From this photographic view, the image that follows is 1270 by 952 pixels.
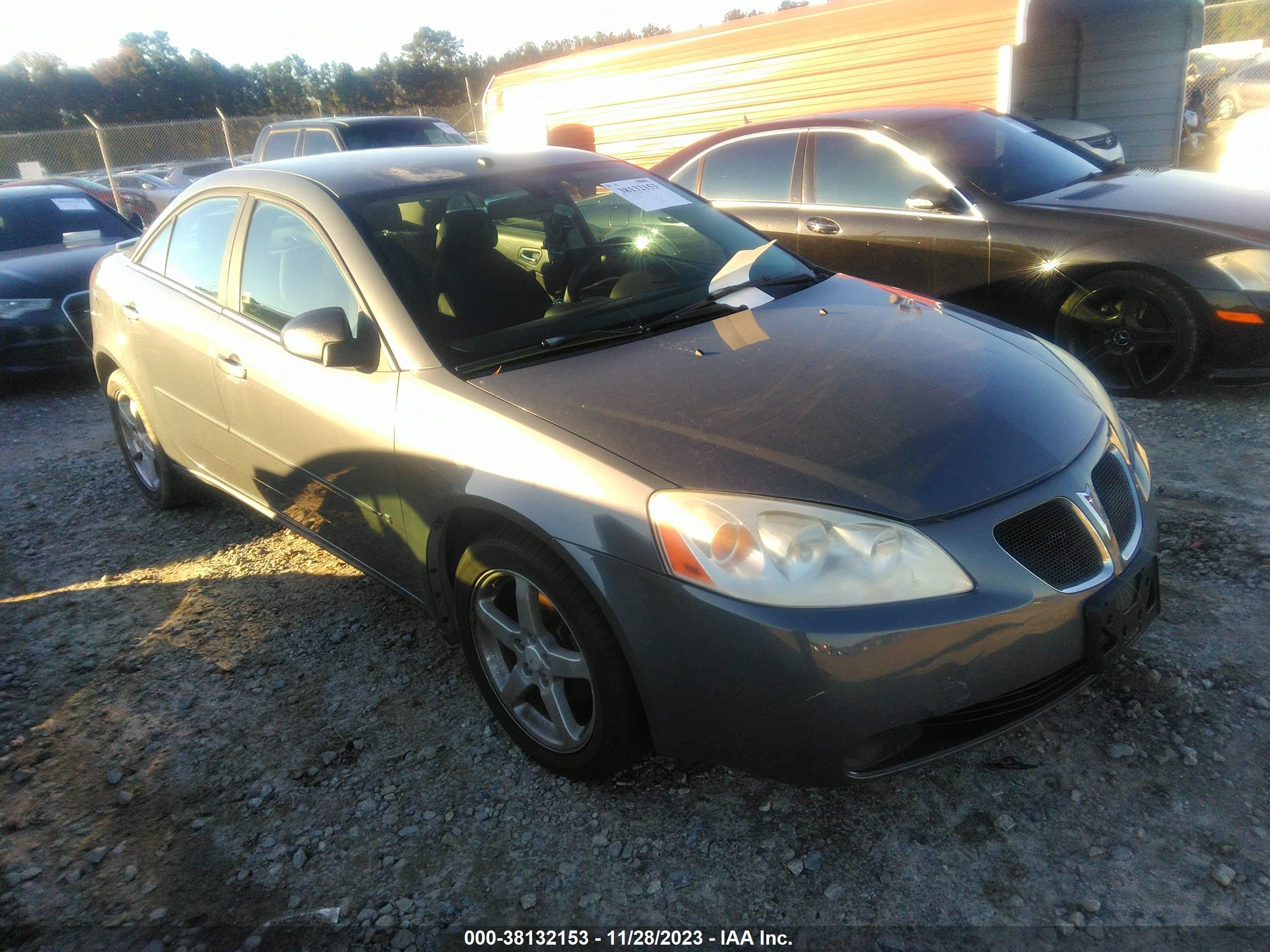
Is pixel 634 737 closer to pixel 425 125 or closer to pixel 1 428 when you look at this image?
pixel 1 428

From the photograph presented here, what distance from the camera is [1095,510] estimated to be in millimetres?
2172

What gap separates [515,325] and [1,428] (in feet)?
18.0

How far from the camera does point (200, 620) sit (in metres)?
3.60

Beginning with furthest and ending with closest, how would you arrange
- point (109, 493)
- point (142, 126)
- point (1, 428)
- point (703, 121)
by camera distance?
point (142, 126), point (703, 121), point (1, 428), point (109, 493)

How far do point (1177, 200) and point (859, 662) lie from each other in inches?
165

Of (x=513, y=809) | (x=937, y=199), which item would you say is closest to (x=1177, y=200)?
(x=937, y=199)

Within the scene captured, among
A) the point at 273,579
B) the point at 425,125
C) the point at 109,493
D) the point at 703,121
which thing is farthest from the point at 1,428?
the point at 703,121

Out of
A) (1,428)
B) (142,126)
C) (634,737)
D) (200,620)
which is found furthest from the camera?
(142,126)

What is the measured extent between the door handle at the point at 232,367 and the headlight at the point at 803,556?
1.96m

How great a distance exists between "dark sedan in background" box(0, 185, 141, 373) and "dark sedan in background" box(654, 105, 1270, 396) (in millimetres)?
4857

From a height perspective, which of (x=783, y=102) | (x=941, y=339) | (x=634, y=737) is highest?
(x=783, y=102)

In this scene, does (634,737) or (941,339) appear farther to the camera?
(941,339)

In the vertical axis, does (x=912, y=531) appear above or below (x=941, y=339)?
below

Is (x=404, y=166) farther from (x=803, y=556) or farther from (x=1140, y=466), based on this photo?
(x=1140, y=466)
